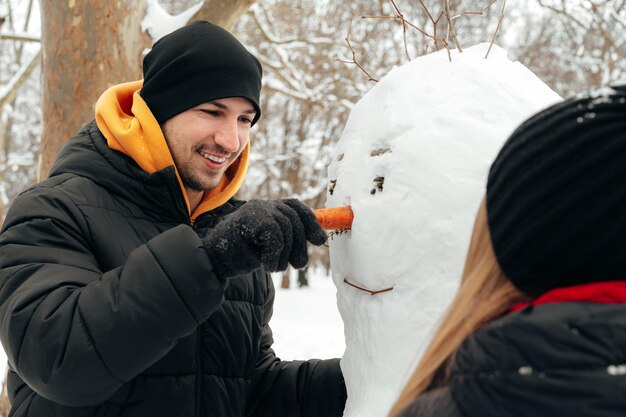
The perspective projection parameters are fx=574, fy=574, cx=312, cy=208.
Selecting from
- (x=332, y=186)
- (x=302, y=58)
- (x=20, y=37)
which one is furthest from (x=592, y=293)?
(x=302, y=58)

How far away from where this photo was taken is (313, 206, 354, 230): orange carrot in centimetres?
155

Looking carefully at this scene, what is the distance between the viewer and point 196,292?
4.24 ft

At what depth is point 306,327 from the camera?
10477 millimetres

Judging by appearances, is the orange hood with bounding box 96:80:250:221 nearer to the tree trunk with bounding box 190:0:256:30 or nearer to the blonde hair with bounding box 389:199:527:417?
the blonde hair with bounding box 389:199:527:417

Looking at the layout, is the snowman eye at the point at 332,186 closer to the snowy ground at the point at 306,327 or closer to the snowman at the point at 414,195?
the snowman at the point at 414,195

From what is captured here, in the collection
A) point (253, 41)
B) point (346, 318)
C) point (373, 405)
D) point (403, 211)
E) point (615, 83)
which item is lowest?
point (373, 405)

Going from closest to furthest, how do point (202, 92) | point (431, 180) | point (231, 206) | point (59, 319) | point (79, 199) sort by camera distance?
point (59, 319), point (431, 180), point (79, 199), point (202, 92), point (231, 206)

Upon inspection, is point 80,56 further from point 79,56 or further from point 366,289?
point 366,289

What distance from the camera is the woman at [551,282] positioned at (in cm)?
66

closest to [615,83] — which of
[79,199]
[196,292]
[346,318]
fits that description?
[196,292]

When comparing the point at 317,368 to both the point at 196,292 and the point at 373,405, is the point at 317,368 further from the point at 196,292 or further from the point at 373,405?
the point at 196,292

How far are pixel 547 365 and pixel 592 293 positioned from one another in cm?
11

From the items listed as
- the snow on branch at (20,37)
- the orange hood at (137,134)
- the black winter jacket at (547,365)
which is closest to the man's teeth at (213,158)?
the orange hood at (137,134)

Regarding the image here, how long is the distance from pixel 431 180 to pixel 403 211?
106 mm
